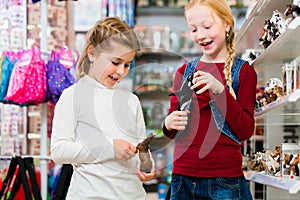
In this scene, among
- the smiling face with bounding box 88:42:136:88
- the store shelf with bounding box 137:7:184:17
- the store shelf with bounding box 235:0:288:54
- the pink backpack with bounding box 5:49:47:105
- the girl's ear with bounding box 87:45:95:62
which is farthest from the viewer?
the store shelf with bounding box 137:7:184:17

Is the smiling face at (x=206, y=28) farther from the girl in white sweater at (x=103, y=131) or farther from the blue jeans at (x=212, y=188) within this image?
the blue jeans at (x=212, y=188)

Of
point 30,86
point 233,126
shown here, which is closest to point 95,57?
point 233,126

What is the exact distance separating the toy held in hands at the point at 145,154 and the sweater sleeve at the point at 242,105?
0.24m

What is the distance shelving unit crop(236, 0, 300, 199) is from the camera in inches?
73.9

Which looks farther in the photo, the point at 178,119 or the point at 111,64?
the point at 111,64

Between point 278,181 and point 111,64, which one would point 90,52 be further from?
point 278,181

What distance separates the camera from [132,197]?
193cm

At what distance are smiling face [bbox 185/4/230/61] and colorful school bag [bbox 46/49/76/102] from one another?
4.11 feet

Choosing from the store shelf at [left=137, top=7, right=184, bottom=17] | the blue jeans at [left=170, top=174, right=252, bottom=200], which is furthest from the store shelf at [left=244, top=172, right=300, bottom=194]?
the store shelf at [left=137, top=7, right=184, bottom=17]

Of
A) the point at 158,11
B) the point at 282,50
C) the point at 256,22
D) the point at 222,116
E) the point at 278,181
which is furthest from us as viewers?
the point at 158,11

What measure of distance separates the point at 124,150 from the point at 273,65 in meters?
1.09

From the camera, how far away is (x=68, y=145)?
6.15 ft

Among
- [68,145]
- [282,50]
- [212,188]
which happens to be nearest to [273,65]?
[282,50]

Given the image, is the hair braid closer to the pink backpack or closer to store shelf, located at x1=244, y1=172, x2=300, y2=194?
store shelf, located at x1=244, y1=172, x2=300, y2=194
